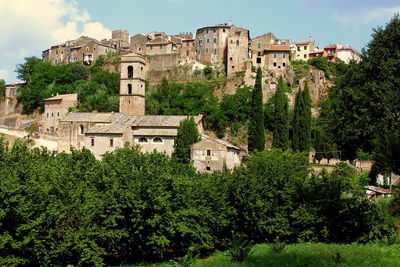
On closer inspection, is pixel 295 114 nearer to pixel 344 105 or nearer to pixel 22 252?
pixel 344 105

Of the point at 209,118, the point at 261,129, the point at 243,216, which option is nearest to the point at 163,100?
the point at 209,118

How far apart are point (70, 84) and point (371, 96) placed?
207ft

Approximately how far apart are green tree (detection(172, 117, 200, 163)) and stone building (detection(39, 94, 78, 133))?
26594 millimetres

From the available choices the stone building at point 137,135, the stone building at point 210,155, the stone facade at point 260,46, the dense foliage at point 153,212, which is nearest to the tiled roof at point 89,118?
the stone building at point 137,135

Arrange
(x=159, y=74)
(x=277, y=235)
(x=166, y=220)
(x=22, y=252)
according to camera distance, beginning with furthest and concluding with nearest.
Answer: (x=159, y=74)
(x=277, y=235)
(x=166, y=220)
(x=22, y=252)

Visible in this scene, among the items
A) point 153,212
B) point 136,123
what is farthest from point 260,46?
point 153,212

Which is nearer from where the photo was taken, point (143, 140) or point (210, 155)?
point (210, 155)

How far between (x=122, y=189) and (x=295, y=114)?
1387 inches

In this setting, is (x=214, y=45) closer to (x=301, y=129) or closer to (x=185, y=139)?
(x=301, y=129)

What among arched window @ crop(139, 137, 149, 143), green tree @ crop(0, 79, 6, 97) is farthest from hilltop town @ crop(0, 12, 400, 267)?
green tree @ crop(0, 79, 6, 97)

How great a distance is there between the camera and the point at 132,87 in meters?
53.4

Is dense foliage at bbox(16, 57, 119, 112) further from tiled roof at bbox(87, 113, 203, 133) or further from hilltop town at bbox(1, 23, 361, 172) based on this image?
tiled roof at bbox(87, 113, 203, 133)

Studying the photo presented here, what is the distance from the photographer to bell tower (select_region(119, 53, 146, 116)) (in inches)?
2106

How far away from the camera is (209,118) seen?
60812mm
